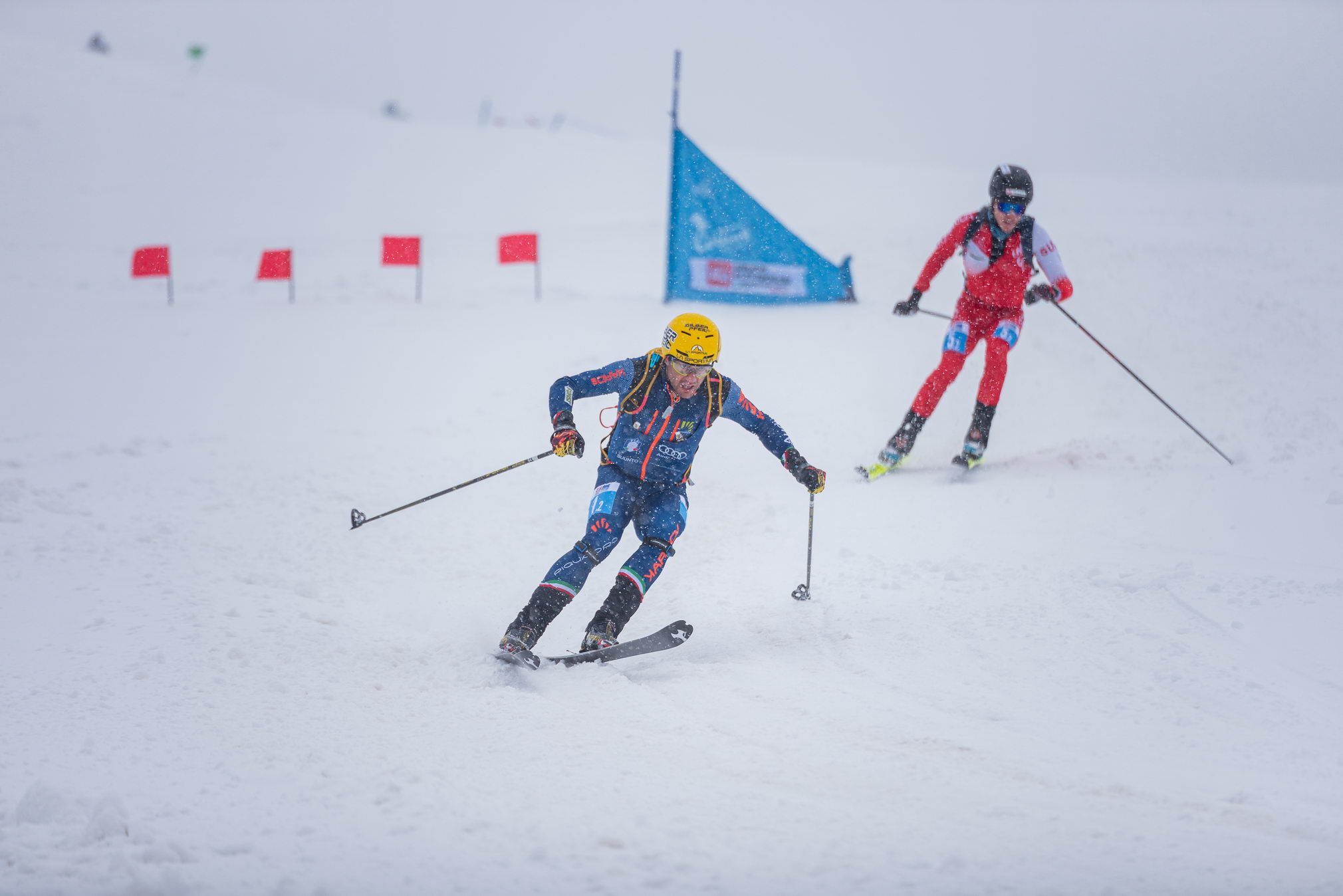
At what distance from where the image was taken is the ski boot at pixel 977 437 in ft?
24.0

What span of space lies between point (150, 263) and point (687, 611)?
11.9 meters

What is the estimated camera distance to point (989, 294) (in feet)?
24.1

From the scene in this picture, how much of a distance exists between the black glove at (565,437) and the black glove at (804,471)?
1155 millimetres

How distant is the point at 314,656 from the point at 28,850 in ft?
6.17

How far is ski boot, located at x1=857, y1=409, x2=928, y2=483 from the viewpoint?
7457 mm

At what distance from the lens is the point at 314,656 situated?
4.70m

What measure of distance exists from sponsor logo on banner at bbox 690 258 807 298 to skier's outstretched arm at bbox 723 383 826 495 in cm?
826

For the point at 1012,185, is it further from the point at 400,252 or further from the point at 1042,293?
the point at 400,252

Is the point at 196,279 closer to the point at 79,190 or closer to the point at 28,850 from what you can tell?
the point at 79,190

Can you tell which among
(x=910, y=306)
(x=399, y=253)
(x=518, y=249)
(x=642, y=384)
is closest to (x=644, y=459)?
(x=642, y=384)

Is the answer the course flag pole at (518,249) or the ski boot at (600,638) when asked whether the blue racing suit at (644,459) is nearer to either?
the ski boot at (600,638)

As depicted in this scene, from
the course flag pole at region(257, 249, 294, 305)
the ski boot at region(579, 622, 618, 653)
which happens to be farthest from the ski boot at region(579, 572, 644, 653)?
the course flag pole at region(257, 249, 294, 305)

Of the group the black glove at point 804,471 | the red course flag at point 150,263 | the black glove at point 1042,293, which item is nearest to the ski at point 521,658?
the black glove at point 804,471

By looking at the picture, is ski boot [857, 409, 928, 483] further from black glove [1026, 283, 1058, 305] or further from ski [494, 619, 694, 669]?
ski [494, 619, 694, 669]
